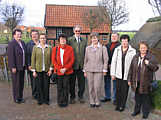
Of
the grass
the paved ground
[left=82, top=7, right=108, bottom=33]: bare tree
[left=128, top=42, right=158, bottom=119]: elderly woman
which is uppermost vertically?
[left=82, top=7, right=108, bottom=33]: bare tree

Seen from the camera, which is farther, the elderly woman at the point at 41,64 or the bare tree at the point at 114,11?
the bare tree at the point at 114,11

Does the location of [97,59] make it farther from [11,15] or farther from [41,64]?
[11,15]

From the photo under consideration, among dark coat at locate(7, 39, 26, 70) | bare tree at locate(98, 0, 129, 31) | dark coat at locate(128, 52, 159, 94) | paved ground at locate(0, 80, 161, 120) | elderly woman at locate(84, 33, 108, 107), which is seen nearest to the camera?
dark coat at locate(128, 52, 159, 94)

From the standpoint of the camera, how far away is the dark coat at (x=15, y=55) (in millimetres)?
5230

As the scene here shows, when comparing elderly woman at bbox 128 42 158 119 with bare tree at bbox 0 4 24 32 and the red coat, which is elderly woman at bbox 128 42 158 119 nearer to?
the red coat

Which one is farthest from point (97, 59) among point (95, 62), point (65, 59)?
point (65, 59)

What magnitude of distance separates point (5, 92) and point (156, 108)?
15.8ft

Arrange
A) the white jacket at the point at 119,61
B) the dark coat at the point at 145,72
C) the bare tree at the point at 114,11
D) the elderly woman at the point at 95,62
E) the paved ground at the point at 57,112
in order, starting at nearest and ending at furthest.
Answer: the dark coat at the point at 145,72 → the paved ground at the point at 57,112 → the white jacket at the point at 119,61 → the elderly woman at the point at 95,62 → the bare tree at the point at 114,11

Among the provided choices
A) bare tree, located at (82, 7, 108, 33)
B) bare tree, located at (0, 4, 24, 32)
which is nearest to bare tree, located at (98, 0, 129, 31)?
bare tree, located at (82, 7, 108, 33)

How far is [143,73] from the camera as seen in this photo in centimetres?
420

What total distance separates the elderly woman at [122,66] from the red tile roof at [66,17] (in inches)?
650

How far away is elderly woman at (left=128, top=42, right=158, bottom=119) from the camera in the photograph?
4121 mm

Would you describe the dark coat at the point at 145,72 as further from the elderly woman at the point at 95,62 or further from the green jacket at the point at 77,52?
the green jacket at the point at 77,52

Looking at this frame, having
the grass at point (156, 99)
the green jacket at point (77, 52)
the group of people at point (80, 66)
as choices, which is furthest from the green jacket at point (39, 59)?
the grass at point (156, 99)
